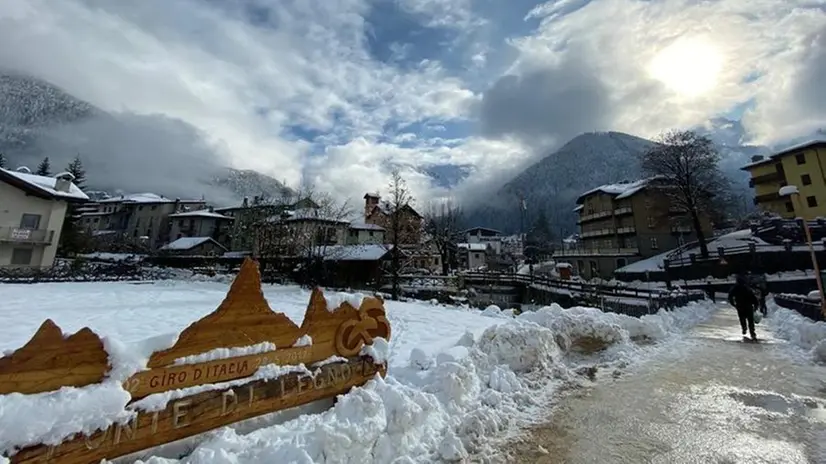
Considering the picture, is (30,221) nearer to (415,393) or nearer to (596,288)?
(415,393)

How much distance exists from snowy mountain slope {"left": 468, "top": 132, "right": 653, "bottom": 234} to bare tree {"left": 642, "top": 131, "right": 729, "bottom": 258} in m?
91.1

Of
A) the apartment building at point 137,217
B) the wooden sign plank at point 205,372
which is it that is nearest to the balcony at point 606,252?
the wooden sign plank at point 205,372

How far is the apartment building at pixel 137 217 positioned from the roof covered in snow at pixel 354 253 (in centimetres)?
5318

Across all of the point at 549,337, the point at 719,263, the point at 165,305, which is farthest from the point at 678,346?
the point at 719,263

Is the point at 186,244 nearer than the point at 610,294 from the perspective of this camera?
No

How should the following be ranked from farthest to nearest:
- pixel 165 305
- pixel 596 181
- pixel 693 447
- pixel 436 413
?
pixel 596 181 → pixel 165 305 → pixel 436 413 → pixel 693 447

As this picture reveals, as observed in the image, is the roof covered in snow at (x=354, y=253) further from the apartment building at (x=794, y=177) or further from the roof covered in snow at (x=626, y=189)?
the apartment building at (x=794, y=177)

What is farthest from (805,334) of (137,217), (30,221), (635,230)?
(137,217)

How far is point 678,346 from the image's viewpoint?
10.0 meters

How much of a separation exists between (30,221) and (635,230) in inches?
2513

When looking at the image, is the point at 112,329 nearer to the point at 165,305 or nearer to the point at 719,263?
the point at 165,305

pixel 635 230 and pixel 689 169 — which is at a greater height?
pixel 689 169

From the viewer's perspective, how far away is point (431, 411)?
14.3ft

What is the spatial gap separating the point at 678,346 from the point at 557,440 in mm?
8186
